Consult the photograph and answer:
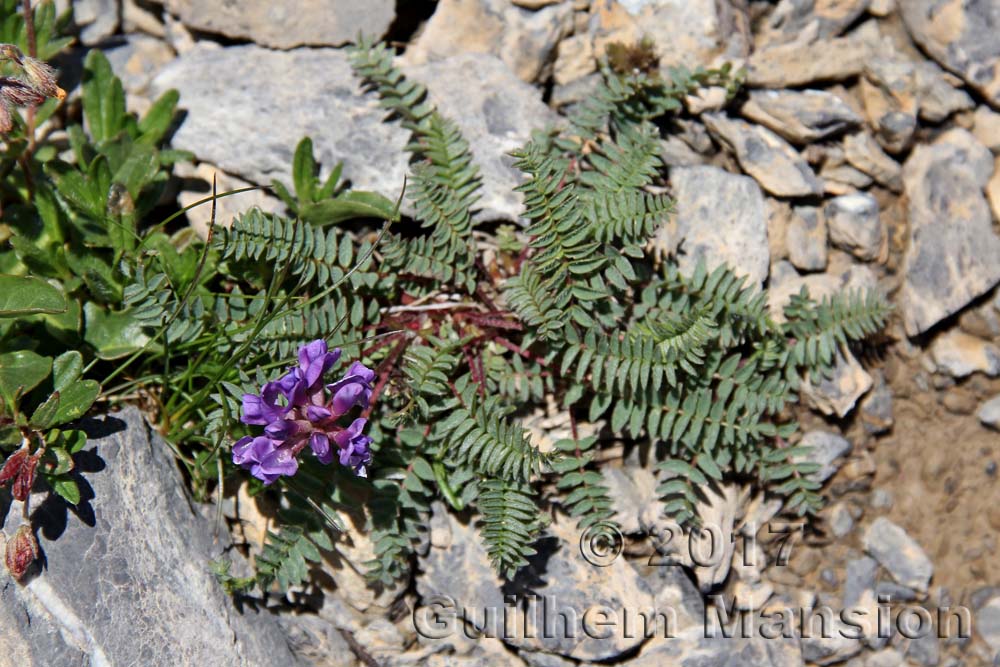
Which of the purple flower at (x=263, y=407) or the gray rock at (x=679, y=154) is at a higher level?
the gray rock at (x=679, y=154)

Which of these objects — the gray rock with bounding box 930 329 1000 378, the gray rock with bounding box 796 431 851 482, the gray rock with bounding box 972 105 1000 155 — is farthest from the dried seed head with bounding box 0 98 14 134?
the gray rock with bounding box 972 105 1000 155

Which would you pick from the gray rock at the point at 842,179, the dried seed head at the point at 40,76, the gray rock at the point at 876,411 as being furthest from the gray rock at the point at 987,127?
the dried seed head at the point at 40,76

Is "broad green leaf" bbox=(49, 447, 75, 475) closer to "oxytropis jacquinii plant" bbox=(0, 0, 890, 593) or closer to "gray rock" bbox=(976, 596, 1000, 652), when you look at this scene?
"oxytropis jacquinii plant" bbox=(0, 0, 890, 593)

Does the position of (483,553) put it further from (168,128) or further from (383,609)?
(168,128)

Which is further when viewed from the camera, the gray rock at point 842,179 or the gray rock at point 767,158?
the gray rock at point 842,179

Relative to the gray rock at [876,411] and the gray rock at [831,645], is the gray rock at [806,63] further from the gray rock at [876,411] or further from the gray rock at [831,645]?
the gray rock at [831,645]
